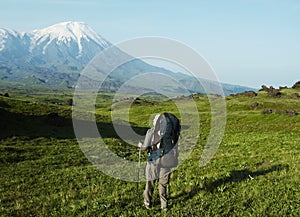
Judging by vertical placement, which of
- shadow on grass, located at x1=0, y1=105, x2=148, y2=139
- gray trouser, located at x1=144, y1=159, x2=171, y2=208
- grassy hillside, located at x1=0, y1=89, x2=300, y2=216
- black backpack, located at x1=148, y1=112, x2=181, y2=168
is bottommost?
shadow on grass, located at x1=0, y1=105, x2=148, y2=139

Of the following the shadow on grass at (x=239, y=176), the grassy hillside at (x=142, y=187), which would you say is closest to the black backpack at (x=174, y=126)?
the grassy hillside at (x=142, y=187)

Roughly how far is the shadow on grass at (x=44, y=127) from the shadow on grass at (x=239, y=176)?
79.8 ft

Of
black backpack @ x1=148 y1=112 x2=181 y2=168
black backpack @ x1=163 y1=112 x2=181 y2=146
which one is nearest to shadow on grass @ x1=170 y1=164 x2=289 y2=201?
black backpack @ x1=148 y1=112 x2=181 y2=168

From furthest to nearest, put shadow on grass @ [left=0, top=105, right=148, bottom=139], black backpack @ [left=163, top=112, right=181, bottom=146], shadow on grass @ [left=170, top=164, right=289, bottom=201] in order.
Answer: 1. shadow on grass @ [left=0, top=105, right=148, bottom=139]
2. shadow on grass @ [left=170, top=164, right=289, bottom=201]
3. black backpack @ [left=163, top=112, right=181, bottom=146]

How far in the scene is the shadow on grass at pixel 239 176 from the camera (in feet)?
48.6

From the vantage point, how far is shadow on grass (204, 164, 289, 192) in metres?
14.8

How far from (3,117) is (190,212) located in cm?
3804

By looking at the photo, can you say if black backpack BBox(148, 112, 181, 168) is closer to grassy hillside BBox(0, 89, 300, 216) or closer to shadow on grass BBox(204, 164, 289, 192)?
grassy hillside BBox(0, 89, 300, 216)

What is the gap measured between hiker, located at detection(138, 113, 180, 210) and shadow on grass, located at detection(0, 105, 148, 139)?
92.1 ft

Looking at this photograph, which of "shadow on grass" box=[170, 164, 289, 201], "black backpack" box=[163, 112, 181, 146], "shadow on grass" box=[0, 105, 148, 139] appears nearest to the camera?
"black backpack" box=[163, 112, 181, 146]

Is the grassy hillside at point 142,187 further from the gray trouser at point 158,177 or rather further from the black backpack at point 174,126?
the black backpack at point 174,126

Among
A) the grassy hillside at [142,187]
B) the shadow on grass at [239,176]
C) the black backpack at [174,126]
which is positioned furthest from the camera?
the shadow on grass at [239,176]

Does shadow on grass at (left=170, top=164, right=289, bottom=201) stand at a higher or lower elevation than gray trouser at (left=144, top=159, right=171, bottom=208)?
lower

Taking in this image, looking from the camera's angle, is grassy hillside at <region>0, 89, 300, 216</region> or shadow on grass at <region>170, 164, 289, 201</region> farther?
shadow on grass at <region>170, 164, 289, 201</region>
